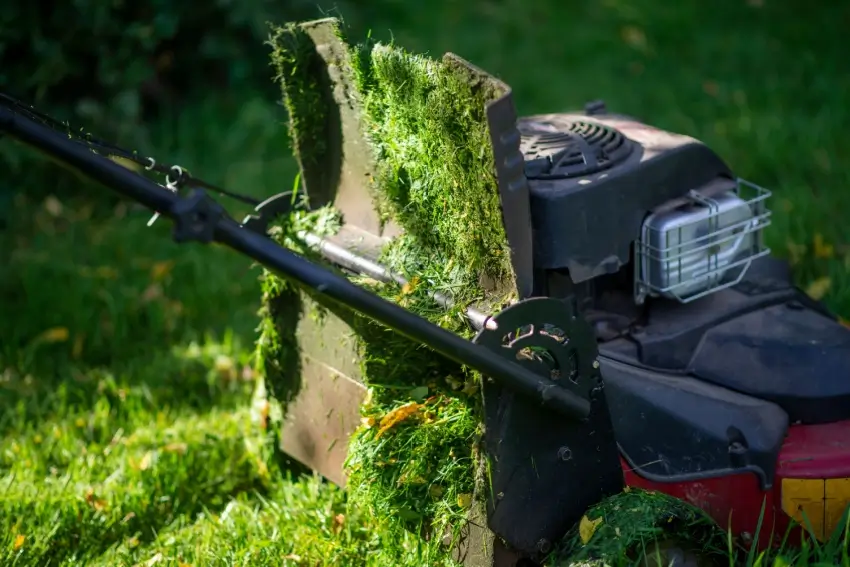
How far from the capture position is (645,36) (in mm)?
5527

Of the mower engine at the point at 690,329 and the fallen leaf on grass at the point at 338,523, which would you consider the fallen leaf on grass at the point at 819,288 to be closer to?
the mower engine at the point at 690,329

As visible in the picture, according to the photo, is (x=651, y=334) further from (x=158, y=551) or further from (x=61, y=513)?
(x=61, y=513)

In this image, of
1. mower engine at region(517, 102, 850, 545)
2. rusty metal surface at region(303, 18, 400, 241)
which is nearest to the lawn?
rusty metal surface at region(303, 18, 400, 241)

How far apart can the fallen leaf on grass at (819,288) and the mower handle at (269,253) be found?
1.64 m

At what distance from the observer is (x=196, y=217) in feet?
5.98

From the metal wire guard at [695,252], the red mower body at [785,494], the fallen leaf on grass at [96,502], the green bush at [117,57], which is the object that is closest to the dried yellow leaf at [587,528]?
the red mower body at [785,494]

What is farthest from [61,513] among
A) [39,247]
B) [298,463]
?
[39,247]

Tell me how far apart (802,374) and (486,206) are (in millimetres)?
850

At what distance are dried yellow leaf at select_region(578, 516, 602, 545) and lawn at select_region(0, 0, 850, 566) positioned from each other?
0.41m

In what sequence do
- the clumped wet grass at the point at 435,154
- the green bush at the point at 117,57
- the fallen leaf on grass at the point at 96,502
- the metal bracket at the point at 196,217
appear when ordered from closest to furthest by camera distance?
the metal bracket at the point at 196,217, the clumped wet grass at the point at 435,154, the fallen leaf on grass at the point at 96,502, the green bush at the point at 117,57

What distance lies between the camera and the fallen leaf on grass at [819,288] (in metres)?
3.47

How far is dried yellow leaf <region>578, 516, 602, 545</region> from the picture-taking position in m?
2.13

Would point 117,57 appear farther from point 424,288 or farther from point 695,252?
point 695,252

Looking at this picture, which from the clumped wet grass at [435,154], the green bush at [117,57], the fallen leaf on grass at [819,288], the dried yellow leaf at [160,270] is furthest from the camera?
the green bush at [117,57]
